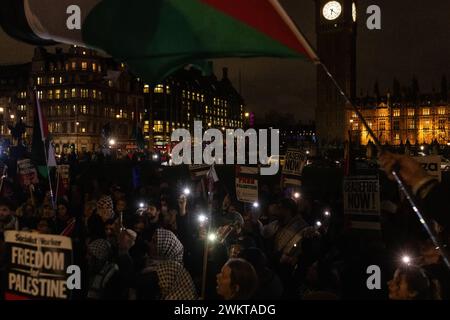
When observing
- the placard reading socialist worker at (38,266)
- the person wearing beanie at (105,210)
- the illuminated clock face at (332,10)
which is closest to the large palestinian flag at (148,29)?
the placard reading socialist worker at (38,266)

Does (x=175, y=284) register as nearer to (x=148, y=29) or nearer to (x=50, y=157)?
(x=148, y=29)

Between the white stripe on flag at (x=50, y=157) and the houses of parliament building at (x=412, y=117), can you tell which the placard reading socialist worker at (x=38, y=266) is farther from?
the houses of parliament building at (x=412, y=117)

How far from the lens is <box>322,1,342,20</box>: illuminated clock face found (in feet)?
307

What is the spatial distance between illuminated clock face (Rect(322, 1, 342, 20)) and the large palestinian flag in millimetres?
95263

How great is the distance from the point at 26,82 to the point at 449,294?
94664 millimetres

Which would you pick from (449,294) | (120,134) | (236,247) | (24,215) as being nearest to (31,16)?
(236,247)

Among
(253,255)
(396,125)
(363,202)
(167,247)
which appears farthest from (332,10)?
(253,255)

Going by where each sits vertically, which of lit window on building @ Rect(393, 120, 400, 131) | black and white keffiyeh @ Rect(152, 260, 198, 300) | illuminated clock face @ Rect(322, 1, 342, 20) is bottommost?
black and white keffiyeh @ Rect(152, 260, 198, 300)

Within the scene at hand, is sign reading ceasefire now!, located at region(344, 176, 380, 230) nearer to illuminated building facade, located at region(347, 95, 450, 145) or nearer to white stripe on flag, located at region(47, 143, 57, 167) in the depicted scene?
white stripe on flag, located at region(47, 143, 57, 167)

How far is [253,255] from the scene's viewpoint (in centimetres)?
435

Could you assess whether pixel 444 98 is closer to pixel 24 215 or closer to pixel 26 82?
pixel 26 82

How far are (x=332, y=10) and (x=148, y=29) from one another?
96.6 m

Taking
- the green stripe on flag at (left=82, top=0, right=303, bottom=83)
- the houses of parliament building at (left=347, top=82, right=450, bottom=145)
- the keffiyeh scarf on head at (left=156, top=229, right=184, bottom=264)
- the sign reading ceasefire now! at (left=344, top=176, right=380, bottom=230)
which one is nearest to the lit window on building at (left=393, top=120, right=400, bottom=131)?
the houses of parliament building at (left=347, top=82, right=450, bottom=145)

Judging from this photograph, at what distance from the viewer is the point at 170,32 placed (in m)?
4.04
